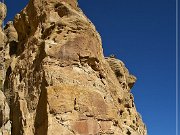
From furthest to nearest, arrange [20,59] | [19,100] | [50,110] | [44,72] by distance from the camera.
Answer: [20,59] < [19,100] < [44,72] < [50,110]

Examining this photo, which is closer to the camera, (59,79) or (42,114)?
(42,114)

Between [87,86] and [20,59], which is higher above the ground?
[20,59]

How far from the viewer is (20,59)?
18.1 metres

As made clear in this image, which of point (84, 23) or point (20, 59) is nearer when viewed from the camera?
point (84, 23)

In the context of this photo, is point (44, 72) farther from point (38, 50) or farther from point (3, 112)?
point (3, 112)

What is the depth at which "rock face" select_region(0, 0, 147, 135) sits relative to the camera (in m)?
13.7

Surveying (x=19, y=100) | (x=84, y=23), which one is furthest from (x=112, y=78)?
(x=19, y=100)

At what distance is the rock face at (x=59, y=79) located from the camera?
13.7 m

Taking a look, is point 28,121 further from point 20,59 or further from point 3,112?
point 20,59

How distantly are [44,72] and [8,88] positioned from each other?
4.51 m

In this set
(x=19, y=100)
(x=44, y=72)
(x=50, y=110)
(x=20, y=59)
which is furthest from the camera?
(x=20, y=59)

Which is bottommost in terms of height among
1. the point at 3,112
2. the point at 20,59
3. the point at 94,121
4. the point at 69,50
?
the point at 94,121

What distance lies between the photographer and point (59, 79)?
1427cm

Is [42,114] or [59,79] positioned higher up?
[59,79]
